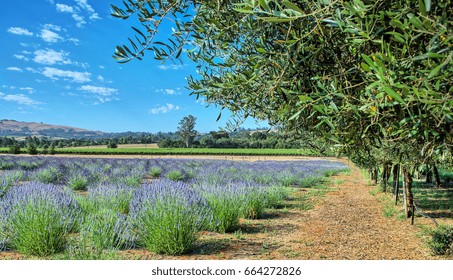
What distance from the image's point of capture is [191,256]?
726 cm

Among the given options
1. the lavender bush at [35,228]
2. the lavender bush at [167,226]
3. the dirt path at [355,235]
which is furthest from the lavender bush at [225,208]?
the lavender bush at [35,228]

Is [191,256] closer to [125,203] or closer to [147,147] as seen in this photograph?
[125,203]

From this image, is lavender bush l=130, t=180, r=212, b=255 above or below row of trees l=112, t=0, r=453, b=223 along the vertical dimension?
below

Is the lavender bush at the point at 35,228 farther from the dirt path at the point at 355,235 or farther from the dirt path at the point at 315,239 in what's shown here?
the dirt path at the point at 355,235

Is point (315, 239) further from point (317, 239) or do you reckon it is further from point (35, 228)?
point (35, 228)

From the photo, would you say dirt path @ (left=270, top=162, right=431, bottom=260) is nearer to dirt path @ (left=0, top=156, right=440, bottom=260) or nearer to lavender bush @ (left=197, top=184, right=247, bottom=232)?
dirt path @ (left=0, top=156, right=440, bottom=260)

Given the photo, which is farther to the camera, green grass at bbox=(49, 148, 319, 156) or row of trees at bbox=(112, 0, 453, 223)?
green grass at bbox=(49, 148, 319, 156)

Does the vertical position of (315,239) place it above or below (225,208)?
below

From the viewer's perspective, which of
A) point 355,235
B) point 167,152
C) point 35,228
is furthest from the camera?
point 167,152

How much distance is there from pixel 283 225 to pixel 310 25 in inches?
341

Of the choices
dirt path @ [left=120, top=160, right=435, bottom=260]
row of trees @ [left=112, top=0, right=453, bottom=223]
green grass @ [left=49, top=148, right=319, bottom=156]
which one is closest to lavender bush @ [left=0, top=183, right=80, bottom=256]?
dirt path @ [left=120, top=160, right=435, bottom=260]

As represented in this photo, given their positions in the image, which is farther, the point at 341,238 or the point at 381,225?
the point at 381,225

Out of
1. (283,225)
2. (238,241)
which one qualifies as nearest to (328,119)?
(238,241)

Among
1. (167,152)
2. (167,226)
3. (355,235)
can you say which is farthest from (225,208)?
(167,152)
